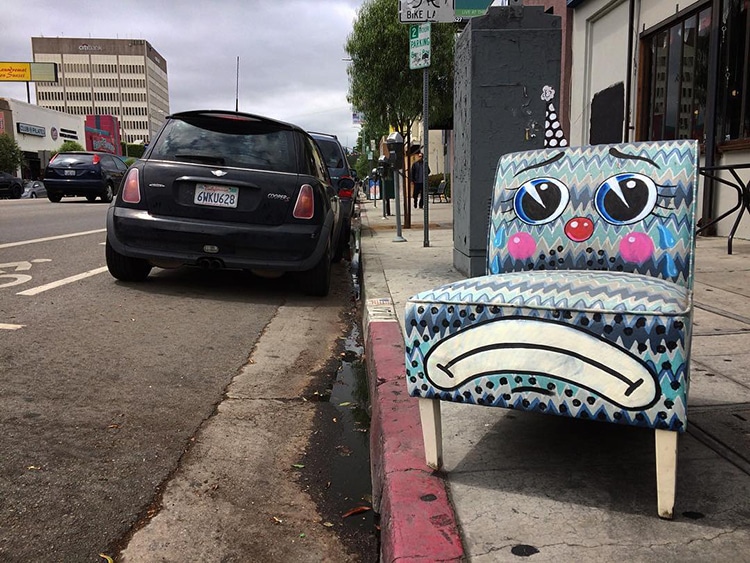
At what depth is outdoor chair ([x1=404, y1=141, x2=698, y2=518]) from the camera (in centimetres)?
188

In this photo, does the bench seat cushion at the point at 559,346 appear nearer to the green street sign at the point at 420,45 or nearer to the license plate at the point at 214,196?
the license plate at the point at 214,196

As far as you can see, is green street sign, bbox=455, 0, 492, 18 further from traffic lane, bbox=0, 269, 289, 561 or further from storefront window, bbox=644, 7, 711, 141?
traffic lane, bbox=0, 269, 289, 561

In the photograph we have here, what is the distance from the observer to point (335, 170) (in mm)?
12148

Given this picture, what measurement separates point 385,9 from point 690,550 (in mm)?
17200

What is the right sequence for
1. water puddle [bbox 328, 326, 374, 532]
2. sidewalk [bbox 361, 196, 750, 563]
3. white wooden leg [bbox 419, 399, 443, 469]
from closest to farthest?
sidewalk [bbox 361, 196, 750, 563]
white wooden leg [bbox 419, 399, 443, 469]
water puddle [bbox 328, 326, 374, 532]

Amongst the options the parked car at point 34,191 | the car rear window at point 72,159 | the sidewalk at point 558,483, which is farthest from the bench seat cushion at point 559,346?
the parked car at point 34,191

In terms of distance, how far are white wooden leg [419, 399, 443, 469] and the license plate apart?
3924 millimetres

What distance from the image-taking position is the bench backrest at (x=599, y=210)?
2.51 metres

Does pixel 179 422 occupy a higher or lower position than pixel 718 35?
lower

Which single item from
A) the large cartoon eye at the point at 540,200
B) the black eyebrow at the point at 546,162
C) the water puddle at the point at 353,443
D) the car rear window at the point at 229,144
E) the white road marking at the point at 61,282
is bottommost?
the water puddle at the point at 353,443

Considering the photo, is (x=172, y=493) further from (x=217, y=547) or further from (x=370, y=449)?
(x=370, y=449)

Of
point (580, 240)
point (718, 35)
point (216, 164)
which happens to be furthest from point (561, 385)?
point (718, 35)

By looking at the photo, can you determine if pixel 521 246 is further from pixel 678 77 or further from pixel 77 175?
pixel 77 175

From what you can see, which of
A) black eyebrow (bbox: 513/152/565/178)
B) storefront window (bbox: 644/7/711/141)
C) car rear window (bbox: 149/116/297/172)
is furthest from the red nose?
storefront window (bbox: 644/7/711/141)
